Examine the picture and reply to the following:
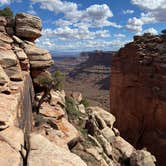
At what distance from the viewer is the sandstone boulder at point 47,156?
1009 cm

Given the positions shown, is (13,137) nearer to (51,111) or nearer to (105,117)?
(51,111)

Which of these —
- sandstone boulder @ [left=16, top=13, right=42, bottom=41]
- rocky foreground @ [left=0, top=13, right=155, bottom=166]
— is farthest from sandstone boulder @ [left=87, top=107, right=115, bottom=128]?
sandstone boulder @ [left=16, top=13, right=42, bottom=41]

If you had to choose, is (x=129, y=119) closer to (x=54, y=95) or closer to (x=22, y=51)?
(x=54, y=95)

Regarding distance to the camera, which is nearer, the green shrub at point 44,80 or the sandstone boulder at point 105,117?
the green shrub at point 44,80

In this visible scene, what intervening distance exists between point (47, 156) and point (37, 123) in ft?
35.8

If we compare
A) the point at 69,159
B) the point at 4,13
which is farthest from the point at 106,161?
the point at 4,13

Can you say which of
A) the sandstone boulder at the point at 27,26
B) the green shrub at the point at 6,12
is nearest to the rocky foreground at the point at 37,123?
the sandstone boulder at the point at 27,26

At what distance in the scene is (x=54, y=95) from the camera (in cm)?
2805

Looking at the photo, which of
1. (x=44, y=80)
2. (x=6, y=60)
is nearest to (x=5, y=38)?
(x=44, y=80)

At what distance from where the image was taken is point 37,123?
69.8 ft

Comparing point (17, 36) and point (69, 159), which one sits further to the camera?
point (17, 36)

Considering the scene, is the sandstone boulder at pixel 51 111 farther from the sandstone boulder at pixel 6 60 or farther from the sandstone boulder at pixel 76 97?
the sandstone boulder at pixel 76 97

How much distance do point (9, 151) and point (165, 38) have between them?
3961 cm

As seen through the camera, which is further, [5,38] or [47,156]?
[5,38]
